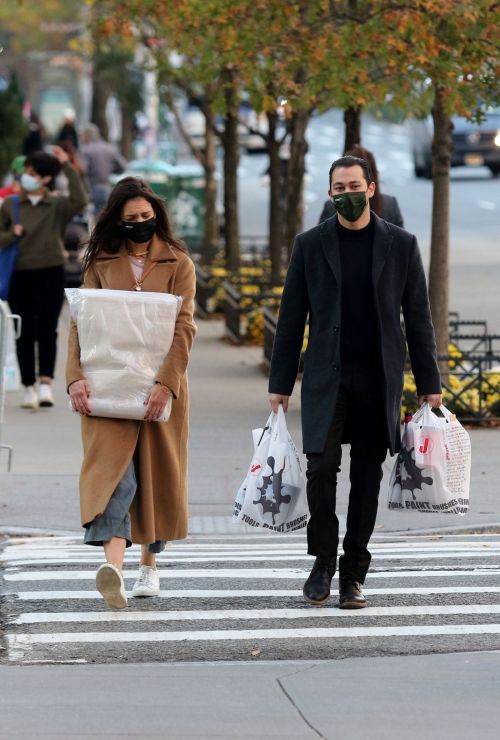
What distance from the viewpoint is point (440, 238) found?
13945mm

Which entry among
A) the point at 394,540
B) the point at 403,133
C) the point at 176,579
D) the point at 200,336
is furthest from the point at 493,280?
the point at 403,133

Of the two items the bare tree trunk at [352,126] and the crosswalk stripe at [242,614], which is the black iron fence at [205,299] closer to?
the bare tree trunk at [352,126]

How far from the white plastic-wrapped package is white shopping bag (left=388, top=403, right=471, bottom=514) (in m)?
0.97

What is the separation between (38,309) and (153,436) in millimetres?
6856

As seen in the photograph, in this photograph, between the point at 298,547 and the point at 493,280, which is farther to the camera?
the point at 493,280

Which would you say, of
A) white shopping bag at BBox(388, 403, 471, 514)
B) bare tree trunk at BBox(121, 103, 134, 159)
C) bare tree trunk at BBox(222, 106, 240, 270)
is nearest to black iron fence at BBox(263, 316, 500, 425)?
white shopping bag at BBox(388, 403, 471, 514)

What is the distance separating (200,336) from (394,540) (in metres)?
10.4

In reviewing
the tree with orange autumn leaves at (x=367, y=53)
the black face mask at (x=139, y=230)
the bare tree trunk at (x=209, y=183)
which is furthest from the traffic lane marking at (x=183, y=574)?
the bare tree trunk at (x=209, y=183)

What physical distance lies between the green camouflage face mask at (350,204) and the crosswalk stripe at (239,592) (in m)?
1.60

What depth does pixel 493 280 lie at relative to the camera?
24.7 meters

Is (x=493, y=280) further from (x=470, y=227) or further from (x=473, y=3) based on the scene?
(x=473, y=3)

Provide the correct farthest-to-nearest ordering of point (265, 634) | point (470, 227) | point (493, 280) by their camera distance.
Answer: point (470, 227)
point (493, 280)
point (265, 634)

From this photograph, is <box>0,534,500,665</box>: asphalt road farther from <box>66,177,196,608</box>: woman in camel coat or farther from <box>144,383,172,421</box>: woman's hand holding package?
<box>144,383,172,421</box>: woman's hand holding package

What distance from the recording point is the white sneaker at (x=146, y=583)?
7.57 m
